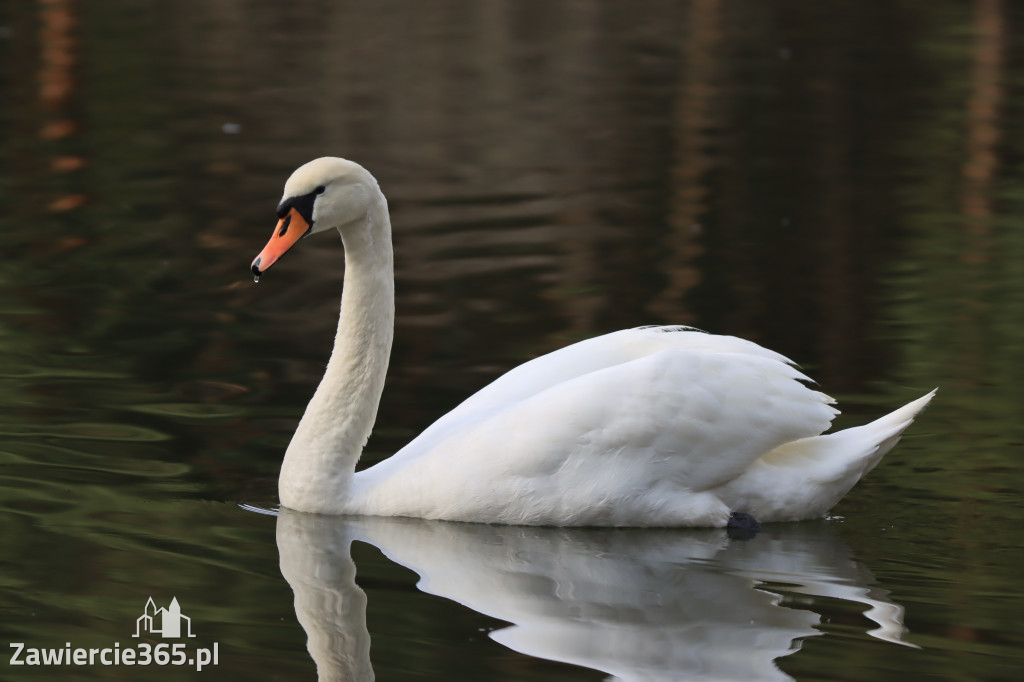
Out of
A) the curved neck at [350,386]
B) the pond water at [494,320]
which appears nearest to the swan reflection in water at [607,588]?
the pond water at [494,320]

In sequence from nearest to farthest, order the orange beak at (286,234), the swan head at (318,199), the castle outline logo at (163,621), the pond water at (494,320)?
1. the castle outline logo at (163,621)
2. the pond water at (494,320)
3. the orange beak at (286,234)
4. the swan head at (318,199)

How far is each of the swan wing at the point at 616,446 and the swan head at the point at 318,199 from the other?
Answer: 3.58 feet

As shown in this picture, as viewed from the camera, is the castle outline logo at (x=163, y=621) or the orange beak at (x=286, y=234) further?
the orange beak at (x=286, y=234)

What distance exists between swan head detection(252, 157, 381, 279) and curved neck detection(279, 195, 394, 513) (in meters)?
0.15

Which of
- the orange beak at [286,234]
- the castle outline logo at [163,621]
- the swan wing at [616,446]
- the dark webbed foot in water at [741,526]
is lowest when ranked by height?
the dark webbed foot in water at [741,526]

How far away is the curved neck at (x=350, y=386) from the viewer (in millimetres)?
7230

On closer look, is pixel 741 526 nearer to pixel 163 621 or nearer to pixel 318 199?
pixel 318 199

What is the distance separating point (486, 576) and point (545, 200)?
880 cm

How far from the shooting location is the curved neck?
7230mm

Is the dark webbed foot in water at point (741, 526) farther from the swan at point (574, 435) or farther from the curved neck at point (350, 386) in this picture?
the curved neck at point (350, 386)

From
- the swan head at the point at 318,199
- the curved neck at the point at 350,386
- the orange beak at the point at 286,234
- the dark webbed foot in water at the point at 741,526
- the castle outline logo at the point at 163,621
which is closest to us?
the castle outline logo at the point at 163,621

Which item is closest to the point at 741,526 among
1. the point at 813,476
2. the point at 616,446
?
the point at 813,476

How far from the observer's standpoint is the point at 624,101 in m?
20.9

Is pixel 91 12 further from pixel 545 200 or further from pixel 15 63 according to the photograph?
pixel 545 200
